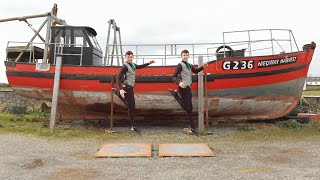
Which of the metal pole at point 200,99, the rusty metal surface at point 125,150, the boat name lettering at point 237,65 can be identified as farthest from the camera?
the boat name lettering at point 237,65

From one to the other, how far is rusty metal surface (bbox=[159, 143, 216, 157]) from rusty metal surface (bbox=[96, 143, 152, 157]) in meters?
0.30

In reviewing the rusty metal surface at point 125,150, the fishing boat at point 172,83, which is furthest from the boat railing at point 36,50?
the rusty metal surface at point 125,150

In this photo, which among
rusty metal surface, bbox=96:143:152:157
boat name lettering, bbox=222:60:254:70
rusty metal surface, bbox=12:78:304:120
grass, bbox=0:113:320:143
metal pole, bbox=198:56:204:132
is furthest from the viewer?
rusty metal surface, bbox=12:78:304:120

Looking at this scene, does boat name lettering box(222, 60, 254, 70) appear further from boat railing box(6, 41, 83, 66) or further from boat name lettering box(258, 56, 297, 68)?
boat railing box(6, 41, 83, 66)

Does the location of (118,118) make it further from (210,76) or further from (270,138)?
(270,138)

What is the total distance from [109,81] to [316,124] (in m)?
6.29

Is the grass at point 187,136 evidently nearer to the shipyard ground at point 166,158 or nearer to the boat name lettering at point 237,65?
the shipyard ground at point 166,158

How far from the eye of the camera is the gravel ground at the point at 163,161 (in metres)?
4.35

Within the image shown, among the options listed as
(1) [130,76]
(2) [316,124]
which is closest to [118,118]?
(1) [130,76]

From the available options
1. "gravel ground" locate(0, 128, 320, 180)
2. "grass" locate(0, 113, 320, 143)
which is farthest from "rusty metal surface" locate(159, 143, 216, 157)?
"grass" locate(0, 113, 320, 143)

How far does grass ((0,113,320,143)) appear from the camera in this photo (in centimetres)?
724

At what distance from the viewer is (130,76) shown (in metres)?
7.78

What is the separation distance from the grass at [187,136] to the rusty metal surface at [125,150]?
89cm

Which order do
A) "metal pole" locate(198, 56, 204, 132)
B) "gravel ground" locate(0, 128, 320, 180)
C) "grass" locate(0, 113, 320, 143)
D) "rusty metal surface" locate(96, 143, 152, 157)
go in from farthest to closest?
"metal pole" locate(198, 56, 204, 132) < "grass" locate(0, 113, 320, 143) < "rusty metal surface" locate(96, 143, 152, 157) < "gravel ground" locate(0, 128, 320, 180)
